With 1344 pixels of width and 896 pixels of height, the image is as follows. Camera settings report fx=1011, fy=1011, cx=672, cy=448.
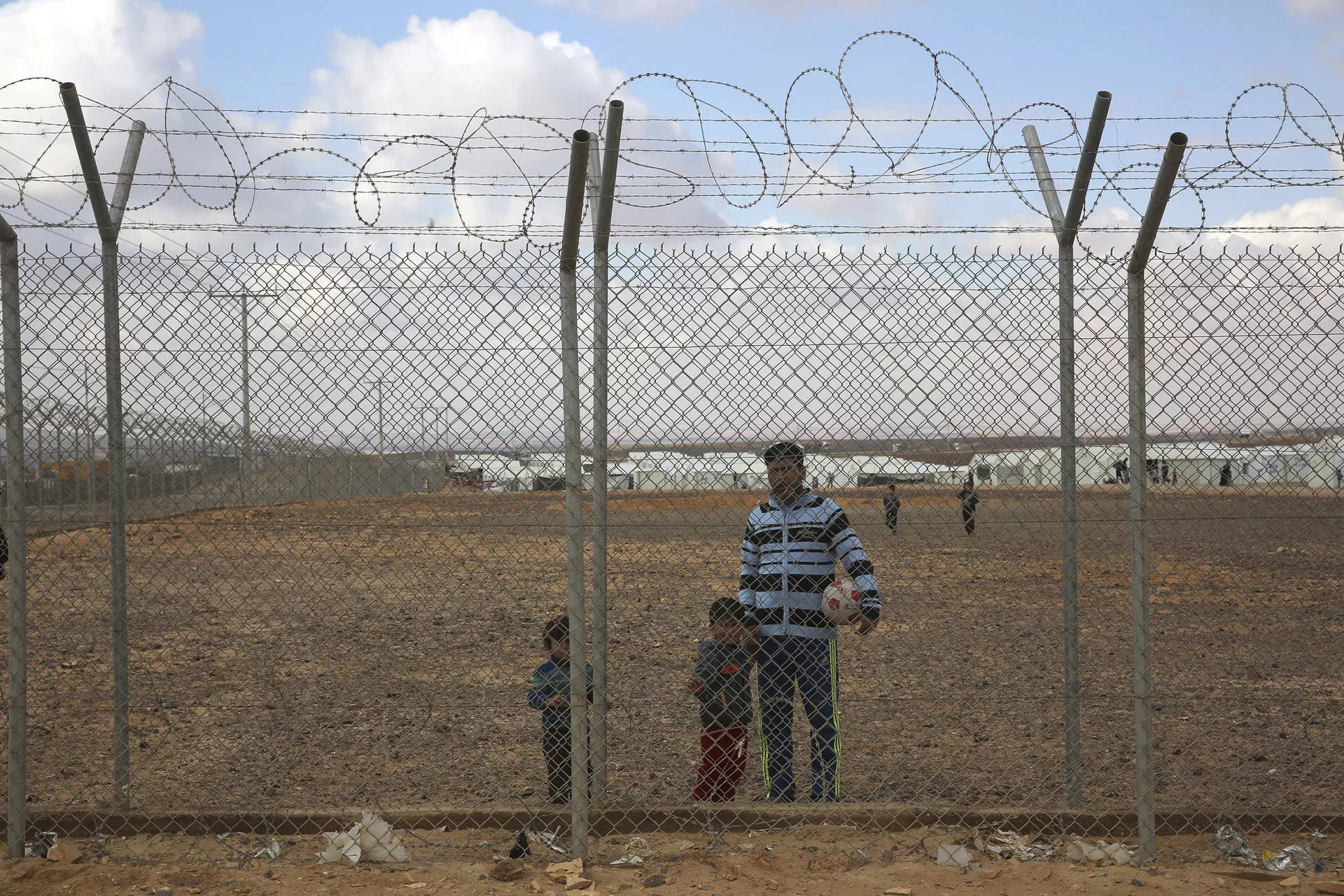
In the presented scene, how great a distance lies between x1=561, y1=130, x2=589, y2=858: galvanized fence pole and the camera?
353 cm

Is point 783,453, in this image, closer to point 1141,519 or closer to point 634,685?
point 1141,519

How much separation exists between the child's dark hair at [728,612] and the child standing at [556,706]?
55 cm

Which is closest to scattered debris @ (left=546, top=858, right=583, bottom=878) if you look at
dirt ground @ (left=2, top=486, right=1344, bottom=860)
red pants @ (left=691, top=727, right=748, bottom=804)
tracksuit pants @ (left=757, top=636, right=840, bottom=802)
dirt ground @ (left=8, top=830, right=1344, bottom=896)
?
dirt ground @ (left=8, top=830, right=1344, bottom=896)

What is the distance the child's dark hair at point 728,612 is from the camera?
13.4 ft

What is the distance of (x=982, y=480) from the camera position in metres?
4.70

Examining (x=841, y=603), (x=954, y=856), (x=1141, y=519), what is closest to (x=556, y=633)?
(x=841, y=603)

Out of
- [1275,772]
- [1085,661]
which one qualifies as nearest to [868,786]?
[1275,772]

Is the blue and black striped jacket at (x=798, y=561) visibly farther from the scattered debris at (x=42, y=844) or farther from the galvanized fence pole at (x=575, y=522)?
the scattered debris at (x=42, y=844)

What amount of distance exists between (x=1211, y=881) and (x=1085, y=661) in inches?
188

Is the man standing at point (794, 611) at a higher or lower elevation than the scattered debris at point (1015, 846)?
higher

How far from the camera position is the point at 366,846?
3.69 metres

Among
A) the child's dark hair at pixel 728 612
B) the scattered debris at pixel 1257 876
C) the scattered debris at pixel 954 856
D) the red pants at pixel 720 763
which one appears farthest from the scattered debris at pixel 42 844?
the scattered debris at pixel 1257 876

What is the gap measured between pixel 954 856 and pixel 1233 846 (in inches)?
41.9

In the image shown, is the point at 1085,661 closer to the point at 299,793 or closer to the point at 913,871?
the point at 913,871
